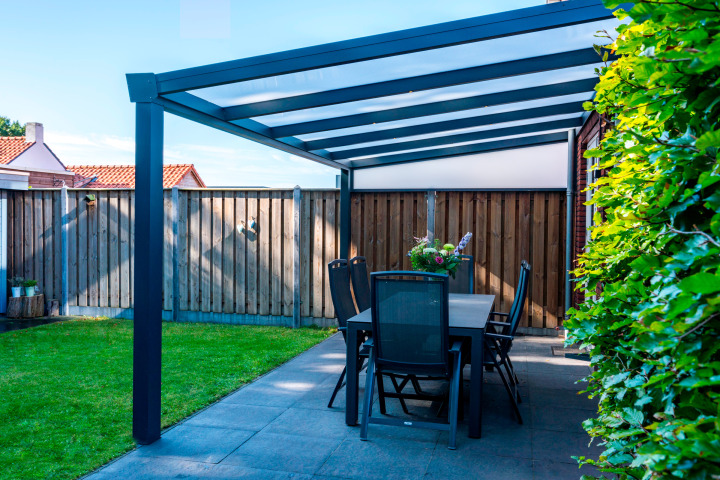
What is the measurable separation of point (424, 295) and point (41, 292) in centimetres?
755

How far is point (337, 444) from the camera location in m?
3.50

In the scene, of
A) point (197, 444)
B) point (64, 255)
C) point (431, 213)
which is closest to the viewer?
point (197, 444)

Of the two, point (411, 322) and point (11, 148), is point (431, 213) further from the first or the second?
point (11, 148)

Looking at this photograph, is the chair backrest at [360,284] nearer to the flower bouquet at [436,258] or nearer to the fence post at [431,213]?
the flower bouquet at [436,258]

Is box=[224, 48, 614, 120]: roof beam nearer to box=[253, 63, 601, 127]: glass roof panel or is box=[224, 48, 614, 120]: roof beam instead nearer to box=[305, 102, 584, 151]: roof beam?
box=[253, 63, 601, 127]: glass roof panel

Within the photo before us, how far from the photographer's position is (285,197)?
7.86 metres

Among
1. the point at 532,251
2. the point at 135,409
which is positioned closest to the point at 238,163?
the point at 532,251

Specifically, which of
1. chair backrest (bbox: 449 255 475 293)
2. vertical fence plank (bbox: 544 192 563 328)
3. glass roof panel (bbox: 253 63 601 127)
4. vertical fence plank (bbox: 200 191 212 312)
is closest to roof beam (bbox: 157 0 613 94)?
glass roof panel (bbox: 253 63 601 127)

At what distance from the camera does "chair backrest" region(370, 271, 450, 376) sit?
11.2 feet

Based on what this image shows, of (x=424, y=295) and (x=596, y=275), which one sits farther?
(x=424, y=295)

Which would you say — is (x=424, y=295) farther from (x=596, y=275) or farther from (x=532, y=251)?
(x=532, y=251)

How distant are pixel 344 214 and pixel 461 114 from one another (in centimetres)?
259

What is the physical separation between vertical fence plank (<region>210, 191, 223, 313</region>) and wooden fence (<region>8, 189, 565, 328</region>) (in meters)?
0.01

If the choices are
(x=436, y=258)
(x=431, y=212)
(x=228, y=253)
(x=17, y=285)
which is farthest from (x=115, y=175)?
(x=436, y=258)
